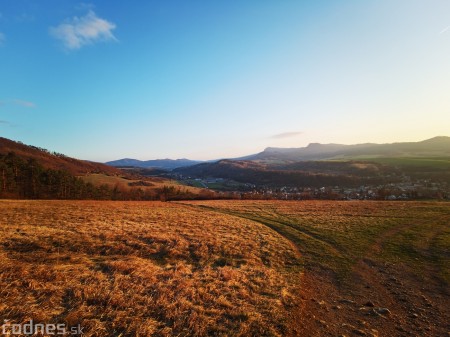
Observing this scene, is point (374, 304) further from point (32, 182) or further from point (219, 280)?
point (32, 182)

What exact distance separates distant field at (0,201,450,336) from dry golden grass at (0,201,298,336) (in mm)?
54

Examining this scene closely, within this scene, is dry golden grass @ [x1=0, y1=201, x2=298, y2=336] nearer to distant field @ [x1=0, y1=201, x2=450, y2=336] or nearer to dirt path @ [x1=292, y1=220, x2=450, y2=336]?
distant field @ [x1=0, y1=201, x2=450, y2=336]

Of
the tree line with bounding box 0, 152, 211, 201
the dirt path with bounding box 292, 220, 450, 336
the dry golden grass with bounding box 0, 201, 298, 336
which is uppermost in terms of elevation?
the tree line with bounding box 0, 152, 211, 201

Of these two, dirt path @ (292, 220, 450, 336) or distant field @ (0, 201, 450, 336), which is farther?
dirt path @ (292, 220, 450, 336)

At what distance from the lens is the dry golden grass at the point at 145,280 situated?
8742 millimetres

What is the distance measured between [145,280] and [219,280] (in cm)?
417

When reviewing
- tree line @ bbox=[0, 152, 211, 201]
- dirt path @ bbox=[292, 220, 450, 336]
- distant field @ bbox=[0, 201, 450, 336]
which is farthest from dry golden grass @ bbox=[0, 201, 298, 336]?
tree line @ bbox=[0, 152, 211, 201]

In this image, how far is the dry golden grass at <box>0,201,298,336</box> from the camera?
8742 millimetres

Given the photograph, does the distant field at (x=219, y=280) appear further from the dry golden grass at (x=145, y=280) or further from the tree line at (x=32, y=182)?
the tree line at (x=32, y=182)

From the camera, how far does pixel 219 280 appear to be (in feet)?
45.0

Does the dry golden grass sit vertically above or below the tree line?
below

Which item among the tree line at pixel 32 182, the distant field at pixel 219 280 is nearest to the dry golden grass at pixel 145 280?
the distant field at pixel 219 280

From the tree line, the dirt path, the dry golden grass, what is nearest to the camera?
the dry golden grass

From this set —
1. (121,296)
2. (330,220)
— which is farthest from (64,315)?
(330,220)
